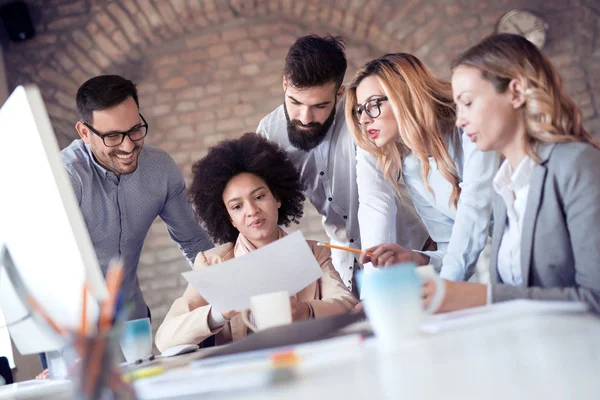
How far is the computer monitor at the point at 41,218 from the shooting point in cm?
85

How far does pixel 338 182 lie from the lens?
9.10ft

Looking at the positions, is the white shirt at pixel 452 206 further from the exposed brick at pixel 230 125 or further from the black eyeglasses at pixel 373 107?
the exposed brick at pixel 230 125

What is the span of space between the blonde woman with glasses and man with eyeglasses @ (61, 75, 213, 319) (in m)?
0.79

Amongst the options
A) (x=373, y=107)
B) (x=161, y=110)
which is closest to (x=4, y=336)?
(x=161, y=110)

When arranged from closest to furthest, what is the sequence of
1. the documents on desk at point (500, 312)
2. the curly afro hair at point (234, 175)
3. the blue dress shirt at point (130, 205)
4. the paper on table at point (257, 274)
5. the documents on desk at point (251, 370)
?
the documents on desk at point (251, 370) → the documents on desk at point (500, 312) → the paper on table at point (257, 274) → the curly afro hair at point (234, 175) → the blue dress shirt at point (130, 205)

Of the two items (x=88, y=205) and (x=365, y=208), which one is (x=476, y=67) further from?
(x=88, y=205)

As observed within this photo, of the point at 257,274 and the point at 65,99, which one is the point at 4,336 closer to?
the point at 65,99

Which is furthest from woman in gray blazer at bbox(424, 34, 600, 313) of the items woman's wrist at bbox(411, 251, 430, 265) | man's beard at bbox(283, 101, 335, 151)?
man's beard at bbox(283, 101, 335, 151)

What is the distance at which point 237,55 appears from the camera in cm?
482

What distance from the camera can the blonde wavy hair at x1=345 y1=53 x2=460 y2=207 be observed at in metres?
2.07

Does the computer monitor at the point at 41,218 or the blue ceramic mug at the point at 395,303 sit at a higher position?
the computer monitor at the point at 41,218

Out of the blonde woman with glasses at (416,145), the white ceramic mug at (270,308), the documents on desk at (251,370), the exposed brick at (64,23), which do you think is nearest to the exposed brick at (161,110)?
the exposed brick at (64,23)

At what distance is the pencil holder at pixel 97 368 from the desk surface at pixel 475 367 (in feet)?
0.43

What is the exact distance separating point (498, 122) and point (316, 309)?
0.70 metres
